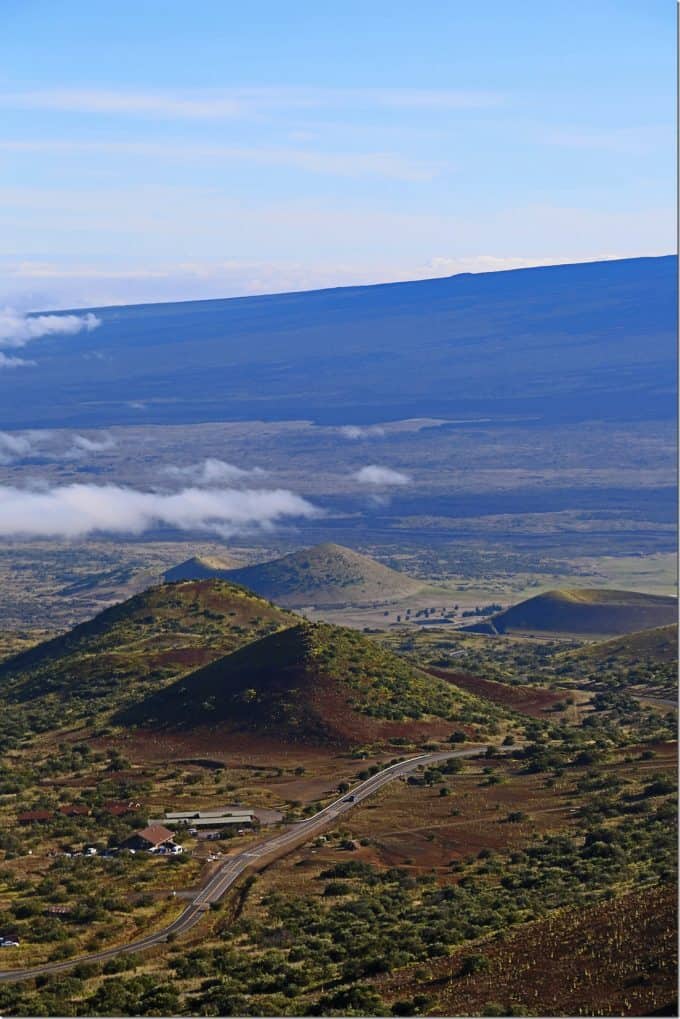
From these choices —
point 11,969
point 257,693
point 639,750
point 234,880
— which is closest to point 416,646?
point 257,693

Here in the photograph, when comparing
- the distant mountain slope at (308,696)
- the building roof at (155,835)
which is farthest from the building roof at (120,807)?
the distant mountain slope at (308,696)

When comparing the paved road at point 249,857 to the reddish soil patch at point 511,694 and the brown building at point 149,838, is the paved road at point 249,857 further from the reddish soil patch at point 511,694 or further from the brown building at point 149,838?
the reddish soil patch at point 511,694

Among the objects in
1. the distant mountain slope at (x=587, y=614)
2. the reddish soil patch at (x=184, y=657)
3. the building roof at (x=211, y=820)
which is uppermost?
the reddish soil patch at (x=184, y=657)

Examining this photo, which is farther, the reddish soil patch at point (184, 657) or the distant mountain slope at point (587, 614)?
the distant mountain slope at point (587, 614)

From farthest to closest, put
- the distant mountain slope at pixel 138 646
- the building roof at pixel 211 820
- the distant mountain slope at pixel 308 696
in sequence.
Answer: the distant mountain slope at pixel 138 646
the distant mountain slope at pixel 308 696
the building roof at pixel 211 820

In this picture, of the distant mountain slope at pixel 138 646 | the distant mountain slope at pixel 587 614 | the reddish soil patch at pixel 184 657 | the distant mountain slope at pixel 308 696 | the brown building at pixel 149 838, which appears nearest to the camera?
the brown building at pixel 149 838

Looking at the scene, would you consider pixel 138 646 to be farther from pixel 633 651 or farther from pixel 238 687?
pixel 633 651

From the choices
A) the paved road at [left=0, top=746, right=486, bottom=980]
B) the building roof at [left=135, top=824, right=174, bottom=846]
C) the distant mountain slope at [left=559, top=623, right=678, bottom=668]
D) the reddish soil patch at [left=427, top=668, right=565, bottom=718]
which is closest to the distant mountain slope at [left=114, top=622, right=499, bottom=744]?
the reddish soil patch at [left=427, top=668, right=565, bottom=718]
